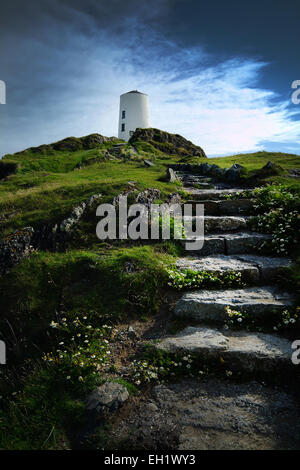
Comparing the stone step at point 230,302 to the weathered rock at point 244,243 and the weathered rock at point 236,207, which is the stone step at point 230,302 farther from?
the weathered rock at point 236,207

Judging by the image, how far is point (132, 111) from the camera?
6606cm

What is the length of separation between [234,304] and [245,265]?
6.37ft

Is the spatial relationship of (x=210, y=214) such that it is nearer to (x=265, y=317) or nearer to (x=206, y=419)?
(x=265, y=317)

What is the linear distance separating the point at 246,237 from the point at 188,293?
143 inches

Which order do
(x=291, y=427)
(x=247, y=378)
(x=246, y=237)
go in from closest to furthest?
(x=291, y=427)
(x=247, y=378)
(x=246, y=237)

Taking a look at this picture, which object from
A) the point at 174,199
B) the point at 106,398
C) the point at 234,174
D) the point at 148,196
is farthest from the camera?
the point at 234,174

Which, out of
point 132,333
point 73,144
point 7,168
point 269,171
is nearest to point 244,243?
point 132,333

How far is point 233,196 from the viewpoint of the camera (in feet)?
48.9

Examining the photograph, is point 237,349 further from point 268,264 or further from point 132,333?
point 268,264

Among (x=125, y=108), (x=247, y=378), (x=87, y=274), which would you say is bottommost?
(x=247, y=378)

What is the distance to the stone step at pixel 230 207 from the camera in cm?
1298

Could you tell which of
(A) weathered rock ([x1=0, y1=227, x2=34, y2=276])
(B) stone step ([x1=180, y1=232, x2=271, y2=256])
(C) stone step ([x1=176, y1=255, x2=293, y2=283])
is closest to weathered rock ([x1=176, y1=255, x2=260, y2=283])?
(C) stone step ([x1=176, y1=255, x2=293, y2=283])

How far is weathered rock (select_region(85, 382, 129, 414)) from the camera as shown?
499cm

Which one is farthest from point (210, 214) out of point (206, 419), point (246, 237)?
point (206, 419)
